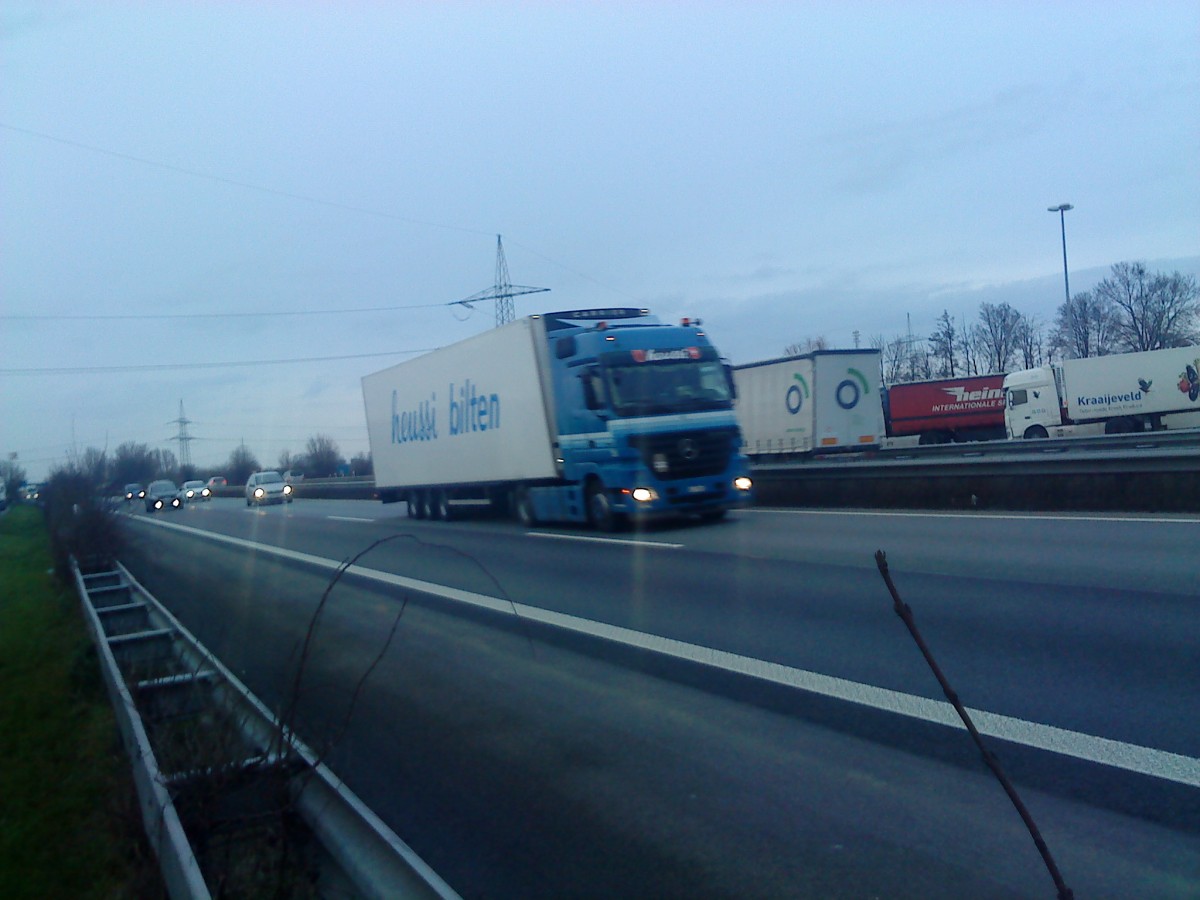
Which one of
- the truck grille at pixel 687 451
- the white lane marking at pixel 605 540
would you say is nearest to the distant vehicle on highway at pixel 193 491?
the white lane marking at pixel 605 540

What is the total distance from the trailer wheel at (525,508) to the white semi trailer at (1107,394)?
26.3m

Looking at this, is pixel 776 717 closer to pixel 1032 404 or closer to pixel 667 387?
pixel 667 387

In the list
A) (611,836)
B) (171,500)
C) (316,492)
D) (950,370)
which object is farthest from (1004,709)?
(950,370)

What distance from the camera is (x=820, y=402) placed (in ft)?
108

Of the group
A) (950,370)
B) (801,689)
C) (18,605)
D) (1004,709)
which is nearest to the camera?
(1004,709)

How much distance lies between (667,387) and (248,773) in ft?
46.8

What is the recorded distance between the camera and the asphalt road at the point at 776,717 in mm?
4551

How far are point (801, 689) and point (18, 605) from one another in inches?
644

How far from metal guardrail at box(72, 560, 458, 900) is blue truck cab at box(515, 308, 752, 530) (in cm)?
1109

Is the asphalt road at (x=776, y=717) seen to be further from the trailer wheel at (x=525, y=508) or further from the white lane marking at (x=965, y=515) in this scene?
the trailer wheel at (x=525, y=508)

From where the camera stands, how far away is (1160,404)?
3847 cm

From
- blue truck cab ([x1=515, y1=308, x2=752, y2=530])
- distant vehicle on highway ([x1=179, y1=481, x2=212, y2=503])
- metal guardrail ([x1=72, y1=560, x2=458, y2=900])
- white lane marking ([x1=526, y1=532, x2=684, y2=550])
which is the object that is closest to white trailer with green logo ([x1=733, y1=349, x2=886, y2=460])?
blue truck cab ([x1=515, y1=308, x2=752, y2=530])

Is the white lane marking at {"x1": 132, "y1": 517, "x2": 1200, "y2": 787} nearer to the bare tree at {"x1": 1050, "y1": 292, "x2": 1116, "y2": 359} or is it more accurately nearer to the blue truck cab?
the blue truck cab

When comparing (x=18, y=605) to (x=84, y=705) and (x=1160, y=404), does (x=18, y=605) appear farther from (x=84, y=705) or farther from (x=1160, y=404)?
(x=1160, y=404)
